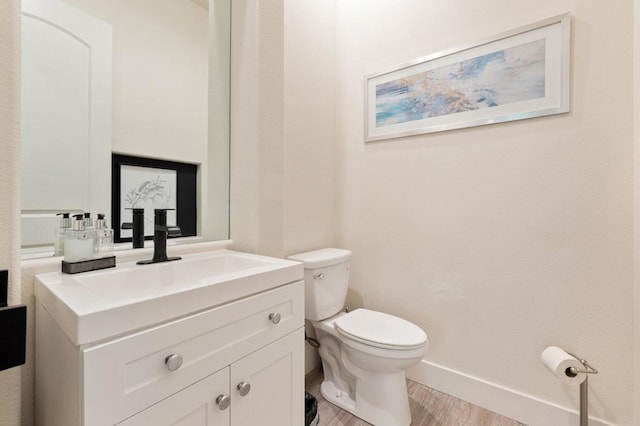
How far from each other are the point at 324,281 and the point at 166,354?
1.03 m

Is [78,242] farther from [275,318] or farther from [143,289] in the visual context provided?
Answer: [275,318]

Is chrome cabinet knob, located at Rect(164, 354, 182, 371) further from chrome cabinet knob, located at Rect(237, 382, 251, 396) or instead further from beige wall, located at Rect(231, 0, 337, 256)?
beige wall, located at Rect(231, 0, 337, 256)

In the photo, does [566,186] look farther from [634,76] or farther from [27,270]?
[27,270]

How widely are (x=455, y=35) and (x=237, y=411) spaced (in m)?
A: 2.03

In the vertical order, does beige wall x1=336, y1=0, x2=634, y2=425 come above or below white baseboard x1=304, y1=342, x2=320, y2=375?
above

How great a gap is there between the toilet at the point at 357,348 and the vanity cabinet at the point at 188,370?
1.45 ft

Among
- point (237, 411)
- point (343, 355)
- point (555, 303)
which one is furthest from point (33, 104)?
point (555, 303)

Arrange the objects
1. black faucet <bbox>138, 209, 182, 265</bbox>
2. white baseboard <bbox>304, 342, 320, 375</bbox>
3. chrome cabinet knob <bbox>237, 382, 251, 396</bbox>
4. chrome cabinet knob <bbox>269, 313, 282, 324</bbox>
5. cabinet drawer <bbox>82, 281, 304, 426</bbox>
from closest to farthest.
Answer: cabinet drawer <bbox>82, 281, 304, 426</bbox>, chrome cabinet knob <bbox>237, 382, 251, 396</bbox>, chrome cabinet knob <bbox>269, 313, 282, 324</bbox>, black faucet <bbox>138, 209, 182, 265</bbox>, white baseboard <bbox>304, 342, 320, 375</bbox>

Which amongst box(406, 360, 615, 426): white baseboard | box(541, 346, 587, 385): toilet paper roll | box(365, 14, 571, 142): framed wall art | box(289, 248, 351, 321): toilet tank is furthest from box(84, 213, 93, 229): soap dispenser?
box(541, 346, 587, 385): toilet paper roll

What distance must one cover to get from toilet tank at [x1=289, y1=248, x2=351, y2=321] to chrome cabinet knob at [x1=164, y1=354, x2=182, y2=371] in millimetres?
917

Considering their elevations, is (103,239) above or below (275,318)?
above

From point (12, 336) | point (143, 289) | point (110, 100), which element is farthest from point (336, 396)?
point (110, 100)

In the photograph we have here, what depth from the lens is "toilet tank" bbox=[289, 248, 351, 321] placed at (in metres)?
1.59

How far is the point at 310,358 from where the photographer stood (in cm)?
188
